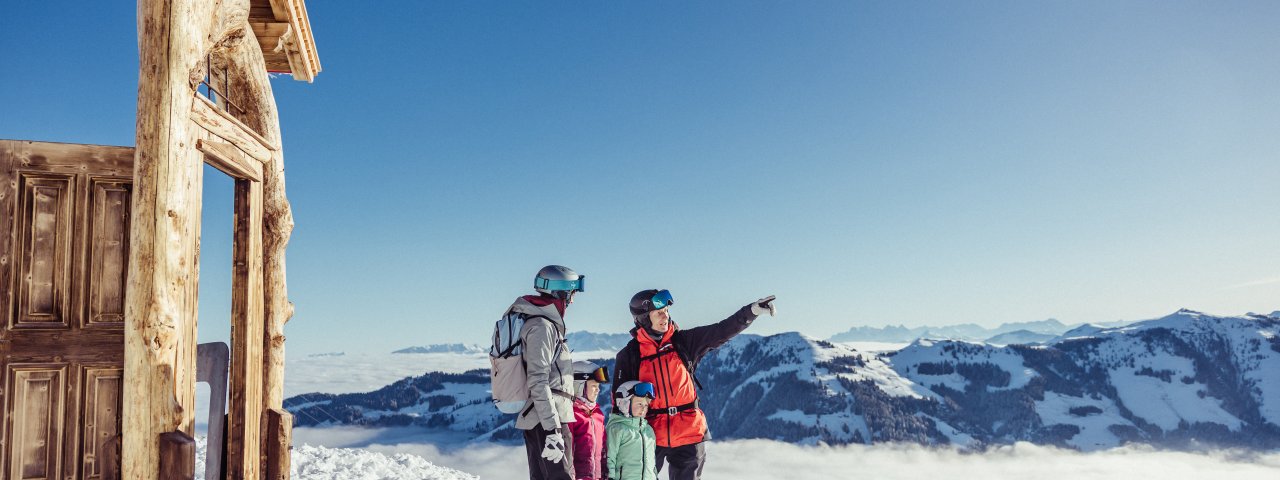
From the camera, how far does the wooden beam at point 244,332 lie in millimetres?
6250

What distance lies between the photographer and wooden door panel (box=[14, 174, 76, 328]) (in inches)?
190

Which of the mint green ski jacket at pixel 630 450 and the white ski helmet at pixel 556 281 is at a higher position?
the white ski helmet at pixel 556 281

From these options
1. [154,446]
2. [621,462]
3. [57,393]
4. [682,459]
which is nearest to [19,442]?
[57,393]

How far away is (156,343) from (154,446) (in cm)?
58

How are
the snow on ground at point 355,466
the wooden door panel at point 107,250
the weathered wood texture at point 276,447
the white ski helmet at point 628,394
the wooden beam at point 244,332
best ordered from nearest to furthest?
1. the wooden door panel at point 107,250
2. the white ski helmet at point 628,394
3. the wooden beam at point 244,332
4. the weathered wood texture at point 276,447
5. the snow on ground at point 355,466

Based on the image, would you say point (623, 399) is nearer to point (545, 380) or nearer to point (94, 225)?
point (545, 380)

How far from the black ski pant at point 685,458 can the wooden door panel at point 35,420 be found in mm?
3945

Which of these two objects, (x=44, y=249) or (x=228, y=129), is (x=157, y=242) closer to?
(x=44, y=249)

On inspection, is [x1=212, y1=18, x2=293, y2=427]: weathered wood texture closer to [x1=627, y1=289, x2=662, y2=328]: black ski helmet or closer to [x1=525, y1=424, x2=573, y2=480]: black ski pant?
[x1=525, y1=424, x2=573, y2=480]: black ski pant

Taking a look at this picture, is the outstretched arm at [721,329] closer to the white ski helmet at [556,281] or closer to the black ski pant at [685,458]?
the black ski pant at [685,458]

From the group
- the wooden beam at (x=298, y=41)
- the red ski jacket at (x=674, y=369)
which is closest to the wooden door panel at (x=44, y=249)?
the wooden beam at (x=298, y=41)

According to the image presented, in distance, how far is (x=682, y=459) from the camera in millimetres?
6094

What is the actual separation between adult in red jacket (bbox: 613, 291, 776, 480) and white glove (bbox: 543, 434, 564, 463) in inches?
38.7

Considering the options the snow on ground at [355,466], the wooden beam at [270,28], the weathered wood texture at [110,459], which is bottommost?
the snow on ground at [355,466]
